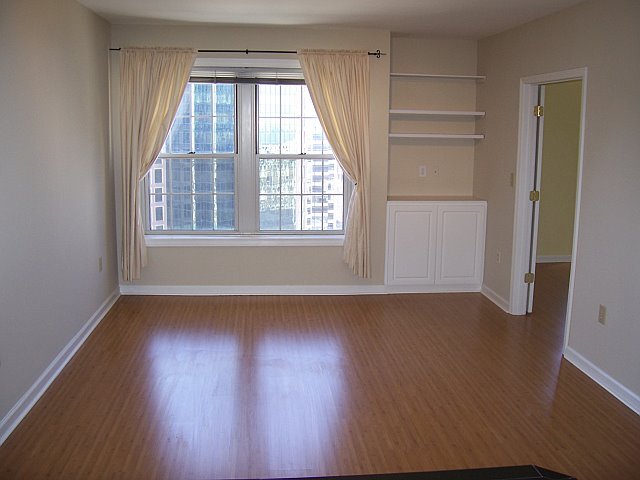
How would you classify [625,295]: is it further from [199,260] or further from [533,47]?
[199,260]

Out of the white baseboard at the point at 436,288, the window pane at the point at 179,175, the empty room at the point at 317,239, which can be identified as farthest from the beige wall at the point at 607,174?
the window pane at the point at 179,175

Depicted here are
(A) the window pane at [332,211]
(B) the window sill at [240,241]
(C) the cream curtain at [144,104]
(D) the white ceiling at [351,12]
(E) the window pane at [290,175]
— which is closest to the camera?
(D) the white ceiling at [351,12]

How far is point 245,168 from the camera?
6.12m

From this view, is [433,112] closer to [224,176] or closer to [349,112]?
[349,112]

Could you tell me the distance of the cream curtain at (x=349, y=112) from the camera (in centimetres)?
571

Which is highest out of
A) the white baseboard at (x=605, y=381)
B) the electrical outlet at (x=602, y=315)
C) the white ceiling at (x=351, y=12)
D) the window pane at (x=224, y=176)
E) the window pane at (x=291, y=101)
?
the white ceiling at (x=351, y=12)

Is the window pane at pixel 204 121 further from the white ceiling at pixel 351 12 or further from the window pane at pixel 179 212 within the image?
the white ceiling at pixel 351 12

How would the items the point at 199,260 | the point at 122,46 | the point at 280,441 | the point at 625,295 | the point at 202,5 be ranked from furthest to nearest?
the point at 199,260 → the point at 122,46 → the point at 202,5 → the point at 625,295 → the point at 280,441

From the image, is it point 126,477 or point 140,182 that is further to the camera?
point 140,182

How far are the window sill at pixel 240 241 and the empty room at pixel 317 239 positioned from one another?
1.6 inches

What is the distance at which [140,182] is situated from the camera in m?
5.77

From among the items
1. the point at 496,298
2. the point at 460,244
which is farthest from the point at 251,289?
the point at 496,298

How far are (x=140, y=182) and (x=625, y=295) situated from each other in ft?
13.3

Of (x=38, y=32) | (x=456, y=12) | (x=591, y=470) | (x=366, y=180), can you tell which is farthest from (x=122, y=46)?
(x=591, y=470)
